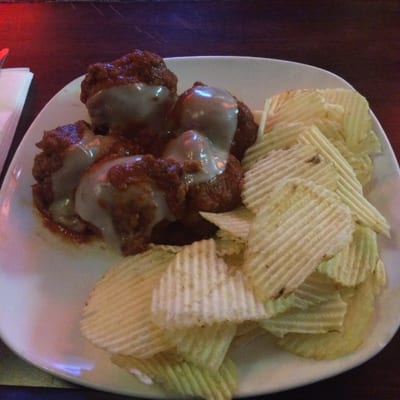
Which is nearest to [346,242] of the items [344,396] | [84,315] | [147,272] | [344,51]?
[344,396]

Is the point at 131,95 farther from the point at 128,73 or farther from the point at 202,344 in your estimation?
the point at 202,344

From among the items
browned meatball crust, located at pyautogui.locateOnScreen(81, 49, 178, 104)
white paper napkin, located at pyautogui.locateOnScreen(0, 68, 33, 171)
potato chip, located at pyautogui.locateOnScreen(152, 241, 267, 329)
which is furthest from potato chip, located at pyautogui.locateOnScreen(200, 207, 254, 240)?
white paper napkin, located at pyautogui.locateOnScreen(0, 68, 33, 171)

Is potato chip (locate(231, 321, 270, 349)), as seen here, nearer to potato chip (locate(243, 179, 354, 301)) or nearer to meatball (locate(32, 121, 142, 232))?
potato chip (locate(243, 179, 354, 301))

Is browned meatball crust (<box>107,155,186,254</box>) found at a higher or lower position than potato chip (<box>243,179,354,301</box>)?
lower

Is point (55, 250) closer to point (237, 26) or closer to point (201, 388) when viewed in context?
point (201, 388)

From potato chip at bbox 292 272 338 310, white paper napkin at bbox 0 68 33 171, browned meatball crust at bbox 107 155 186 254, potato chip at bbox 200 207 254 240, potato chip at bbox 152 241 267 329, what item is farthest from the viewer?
white paper napkin at bbox 0 68 33 171

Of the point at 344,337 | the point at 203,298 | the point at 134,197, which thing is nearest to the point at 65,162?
the point at 134,197

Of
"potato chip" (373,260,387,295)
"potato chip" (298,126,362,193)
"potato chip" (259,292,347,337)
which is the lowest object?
"potato chip" (259,292,347,337)
